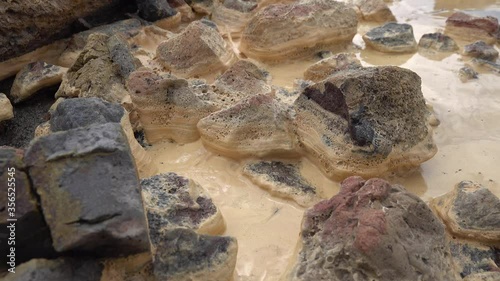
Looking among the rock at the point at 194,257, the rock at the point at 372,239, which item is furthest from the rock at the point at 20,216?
the rock at the point at 372,239

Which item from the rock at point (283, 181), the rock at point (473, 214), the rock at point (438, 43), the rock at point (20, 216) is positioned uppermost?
the rock at point (20, 216)

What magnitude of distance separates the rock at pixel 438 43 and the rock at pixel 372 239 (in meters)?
2.90

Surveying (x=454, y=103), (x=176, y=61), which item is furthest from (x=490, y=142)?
(x=176, y=61)

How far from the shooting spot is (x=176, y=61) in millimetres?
4242

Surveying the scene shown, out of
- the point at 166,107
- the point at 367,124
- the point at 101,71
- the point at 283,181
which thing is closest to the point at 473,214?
the point at 367,124

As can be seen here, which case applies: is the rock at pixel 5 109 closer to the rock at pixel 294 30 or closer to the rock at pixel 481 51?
the rock at pixel 294 30

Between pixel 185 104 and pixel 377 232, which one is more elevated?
pixel 377 232

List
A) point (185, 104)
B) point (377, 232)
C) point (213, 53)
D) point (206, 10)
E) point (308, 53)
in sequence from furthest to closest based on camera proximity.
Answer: point (206, 10)
point (308, 53)
point (213, 53)
point (185, 104)
point (377, 232)

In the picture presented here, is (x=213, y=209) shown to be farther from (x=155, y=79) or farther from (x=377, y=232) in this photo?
(x=155, y=79)

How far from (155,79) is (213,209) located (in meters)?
1.25

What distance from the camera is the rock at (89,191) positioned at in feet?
6.14

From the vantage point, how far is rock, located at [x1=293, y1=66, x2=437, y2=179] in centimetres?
298

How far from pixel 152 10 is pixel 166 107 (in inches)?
77.8

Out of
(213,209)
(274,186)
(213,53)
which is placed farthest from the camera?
(213,53)
